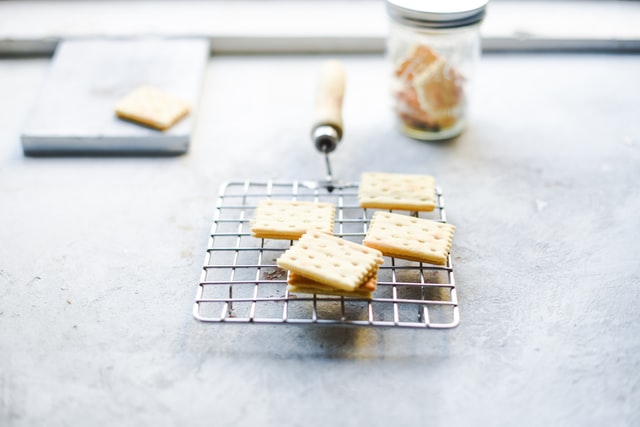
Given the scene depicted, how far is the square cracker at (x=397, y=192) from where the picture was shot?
112 cm

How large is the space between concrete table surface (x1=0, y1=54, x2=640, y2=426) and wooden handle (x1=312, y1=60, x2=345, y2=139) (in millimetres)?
136

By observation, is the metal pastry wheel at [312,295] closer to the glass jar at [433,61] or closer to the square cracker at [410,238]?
the square cracker at [410,238]

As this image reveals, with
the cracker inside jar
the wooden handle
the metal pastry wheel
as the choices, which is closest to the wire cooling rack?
the metal pastry wheel

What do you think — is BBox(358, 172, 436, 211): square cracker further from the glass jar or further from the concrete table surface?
the glass jar

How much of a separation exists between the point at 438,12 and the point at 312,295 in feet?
1.77

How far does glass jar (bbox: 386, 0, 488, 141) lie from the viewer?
123cm

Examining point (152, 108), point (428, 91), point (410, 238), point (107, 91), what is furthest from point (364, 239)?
point (107, 91)

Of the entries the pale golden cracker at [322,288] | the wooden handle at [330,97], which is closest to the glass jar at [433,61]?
the wooden handle at [330,97]

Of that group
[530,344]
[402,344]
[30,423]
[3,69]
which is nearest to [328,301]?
[402,344]

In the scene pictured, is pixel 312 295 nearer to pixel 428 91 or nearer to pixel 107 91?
pixel 428 91


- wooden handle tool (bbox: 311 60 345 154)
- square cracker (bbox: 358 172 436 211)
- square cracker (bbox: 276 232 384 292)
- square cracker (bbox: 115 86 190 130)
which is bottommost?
square cracker (bbox: 276 232 384 292)

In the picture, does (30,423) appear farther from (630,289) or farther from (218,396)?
(630,289)

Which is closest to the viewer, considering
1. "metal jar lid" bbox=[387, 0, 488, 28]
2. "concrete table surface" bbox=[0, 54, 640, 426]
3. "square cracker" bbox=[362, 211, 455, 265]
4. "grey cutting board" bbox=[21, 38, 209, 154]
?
"concrete table surface" bbox=[0, 54, 640, 426]

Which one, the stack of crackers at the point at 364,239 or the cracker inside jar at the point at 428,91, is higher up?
the cracker inside jar at the point at 428,91
